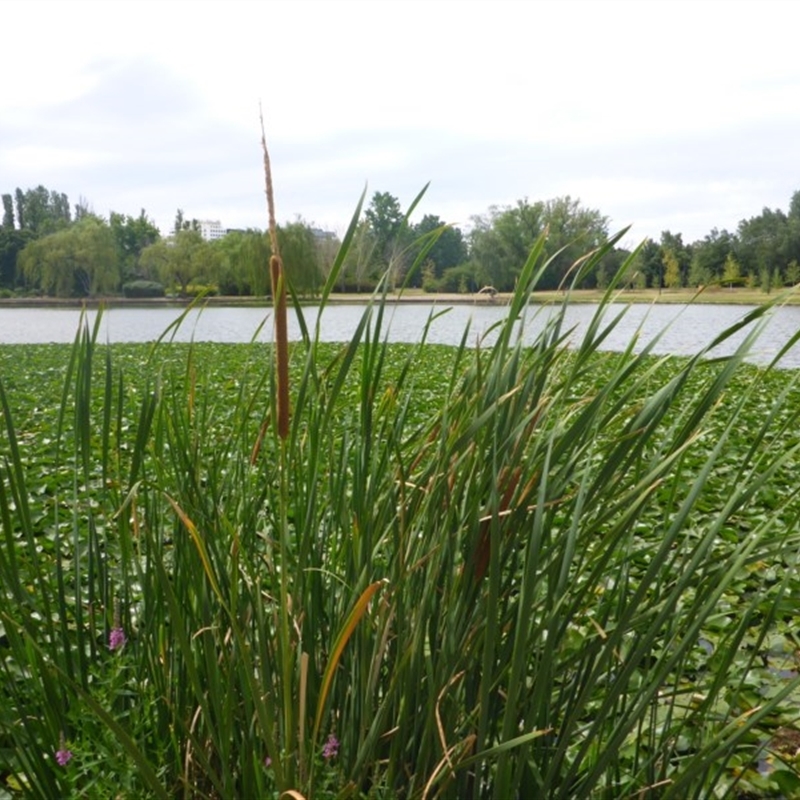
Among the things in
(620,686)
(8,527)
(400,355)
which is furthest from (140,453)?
(400,355)

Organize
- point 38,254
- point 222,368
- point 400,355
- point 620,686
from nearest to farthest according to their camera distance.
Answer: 1. point 620,686
2. point 222,368
3. point 400,355
4. point 38,254

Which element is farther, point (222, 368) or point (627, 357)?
point (222, 368)

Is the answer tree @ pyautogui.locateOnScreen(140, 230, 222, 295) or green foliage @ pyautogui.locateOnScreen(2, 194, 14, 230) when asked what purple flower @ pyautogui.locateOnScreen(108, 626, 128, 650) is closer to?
tree @ pyautogui.locateOnScreen(140, 230, 222, 295)

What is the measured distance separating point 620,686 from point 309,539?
0.34 meters

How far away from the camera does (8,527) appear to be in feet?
2.92

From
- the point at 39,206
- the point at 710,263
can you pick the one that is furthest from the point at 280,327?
the point at 39,206

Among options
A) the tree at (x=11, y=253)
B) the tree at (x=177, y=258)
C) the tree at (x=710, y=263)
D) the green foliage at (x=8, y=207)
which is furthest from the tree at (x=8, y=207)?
the tree at (x=710, y=263)

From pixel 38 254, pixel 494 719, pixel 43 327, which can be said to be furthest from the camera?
pixel 38 254

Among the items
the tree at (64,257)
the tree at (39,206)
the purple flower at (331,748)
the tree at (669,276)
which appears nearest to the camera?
the purple flower at (331,748)

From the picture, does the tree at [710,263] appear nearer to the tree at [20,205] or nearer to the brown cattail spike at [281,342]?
the brown cattail spike at [281,342]

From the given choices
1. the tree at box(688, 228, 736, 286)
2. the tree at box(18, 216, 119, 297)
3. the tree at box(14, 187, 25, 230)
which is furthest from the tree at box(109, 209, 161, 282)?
the tree at box(688, 228, 736, 286)

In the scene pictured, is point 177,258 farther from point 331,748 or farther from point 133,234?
point 331,748

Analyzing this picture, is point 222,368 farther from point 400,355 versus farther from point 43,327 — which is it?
point 43,327

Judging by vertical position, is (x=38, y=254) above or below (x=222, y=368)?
above
